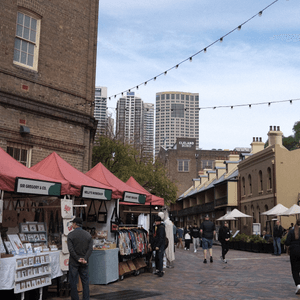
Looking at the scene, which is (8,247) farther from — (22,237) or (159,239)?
(159,239)

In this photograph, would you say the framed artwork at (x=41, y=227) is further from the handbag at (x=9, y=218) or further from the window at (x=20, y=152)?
the window at (x=20, y=152)

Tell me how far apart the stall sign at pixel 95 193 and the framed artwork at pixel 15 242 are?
1924 mm

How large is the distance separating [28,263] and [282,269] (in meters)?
10.0

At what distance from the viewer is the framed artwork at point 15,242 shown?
8086 mm

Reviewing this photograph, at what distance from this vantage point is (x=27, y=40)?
15.7m

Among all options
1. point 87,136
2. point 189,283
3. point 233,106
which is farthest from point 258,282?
point 87,136

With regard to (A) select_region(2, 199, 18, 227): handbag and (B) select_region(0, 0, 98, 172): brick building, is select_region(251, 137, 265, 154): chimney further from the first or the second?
(A) select_region(2, 199, 18, 227): handbag

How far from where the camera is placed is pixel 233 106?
53.4 ft

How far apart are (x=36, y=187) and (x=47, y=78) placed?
882 cm

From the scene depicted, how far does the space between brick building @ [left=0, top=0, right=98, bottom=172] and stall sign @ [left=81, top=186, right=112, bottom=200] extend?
5.37 m

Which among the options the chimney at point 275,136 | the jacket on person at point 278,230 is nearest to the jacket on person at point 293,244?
the jacket on person at point 278,230

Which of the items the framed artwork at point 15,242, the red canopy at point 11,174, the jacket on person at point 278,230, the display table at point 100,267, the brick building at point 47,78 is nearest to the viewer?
the red canopy at point 11,174

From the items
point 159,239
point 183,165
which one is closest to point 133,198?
→ point 159,239

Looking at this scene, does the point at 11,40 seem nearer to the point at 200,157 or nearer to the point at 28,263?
the point at 28,263
